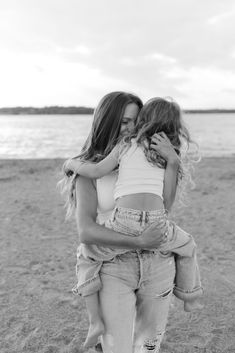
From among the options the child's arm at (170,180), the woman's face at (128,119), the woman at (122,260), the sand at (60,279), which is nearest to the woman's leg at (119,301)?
the woman at (122,260)

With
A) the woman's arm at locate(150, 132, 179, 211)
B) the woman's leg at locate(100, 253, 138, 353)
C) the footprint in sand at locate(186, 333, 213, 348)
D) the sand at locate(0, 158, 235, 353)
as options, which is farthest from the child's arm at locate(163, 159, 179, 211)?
the footprint in sand at locate(186, 333, 213, 348)

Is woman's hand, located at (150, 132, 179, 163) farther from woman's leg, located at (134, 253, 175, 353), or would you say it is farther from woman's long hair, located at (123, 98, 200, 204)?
woman's leg, located at (134, 253, 175, 353)

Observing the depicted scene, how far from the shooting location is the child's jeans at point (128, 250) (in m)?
1.93

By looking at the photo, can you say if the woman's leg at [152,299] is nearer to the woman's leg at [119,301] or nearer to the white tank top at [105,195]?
the woman's leg at [119,301]

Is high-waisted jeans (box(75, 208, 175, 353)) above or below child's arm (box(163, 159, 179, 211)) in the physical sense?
below

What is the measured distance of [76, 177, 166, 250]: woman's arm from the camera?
189 cm

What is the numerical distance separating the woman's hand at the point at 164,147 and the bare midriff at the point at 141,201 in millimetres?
192

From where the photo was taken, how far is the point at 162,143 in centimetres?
198

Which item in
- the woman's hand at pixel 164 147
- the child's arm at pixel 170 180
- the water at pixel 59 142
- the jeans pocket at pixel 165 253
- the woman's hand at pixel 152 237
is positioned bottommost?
the water at pixel 59 142

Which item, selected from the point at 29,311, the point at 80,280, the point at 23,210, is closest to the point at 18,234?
the point at 23,210

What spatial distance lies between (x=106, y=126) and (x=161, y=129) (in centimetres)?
27

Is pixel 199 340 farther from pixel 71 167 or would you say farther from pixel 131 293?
pixel 71 167

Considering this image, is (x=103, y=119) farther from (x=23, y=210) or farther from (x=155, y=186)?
(x=23, y=210)

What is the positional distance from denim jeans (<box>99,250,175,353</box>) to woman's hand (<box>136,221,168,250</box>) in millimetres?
72
